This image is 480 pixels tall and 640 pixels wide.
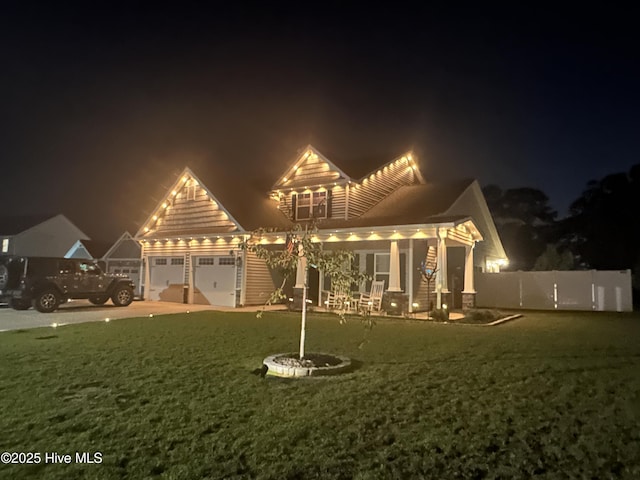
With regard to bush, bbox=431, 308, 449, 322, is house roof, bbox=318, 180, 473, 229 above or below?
above

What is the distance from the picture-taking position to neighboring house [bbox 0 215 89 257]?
44.6 meters

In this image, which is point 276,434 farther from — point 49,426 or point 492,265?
point 492,265

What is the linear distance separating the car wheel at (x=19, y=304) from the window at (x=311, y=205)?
10.8m

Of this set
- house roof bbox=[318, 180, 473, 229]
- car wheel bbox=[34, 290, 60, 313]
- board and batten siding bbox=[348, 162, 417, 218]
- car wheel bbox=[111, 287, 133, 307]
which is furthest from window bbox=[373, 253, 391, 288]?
car wheel bbox=[34, 290, 60, 313]

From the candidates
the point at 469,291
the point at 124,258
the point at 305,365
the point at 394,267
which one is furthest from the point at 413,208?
the point at 124,258

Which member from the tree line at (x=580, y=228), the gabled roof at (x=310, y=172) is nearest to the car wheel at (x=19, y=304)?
the gabled roof at (x=310, y=172)

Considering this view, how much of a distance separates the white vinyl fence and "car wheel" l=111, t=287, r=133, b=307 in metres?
15.6

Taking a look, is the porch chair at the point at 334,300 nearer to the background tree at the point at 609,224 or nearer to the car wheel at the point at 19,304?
the car wheel at the point at 19,304

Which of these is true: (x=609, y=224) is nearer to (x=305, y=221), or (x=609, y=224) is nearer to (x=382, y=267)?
(x=382, y=267)

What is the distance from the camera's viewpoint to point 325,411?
16.7 ft

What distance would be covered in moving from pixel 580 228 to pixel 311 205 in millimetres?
23135

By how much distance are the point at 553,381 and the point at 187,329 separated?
328 inches

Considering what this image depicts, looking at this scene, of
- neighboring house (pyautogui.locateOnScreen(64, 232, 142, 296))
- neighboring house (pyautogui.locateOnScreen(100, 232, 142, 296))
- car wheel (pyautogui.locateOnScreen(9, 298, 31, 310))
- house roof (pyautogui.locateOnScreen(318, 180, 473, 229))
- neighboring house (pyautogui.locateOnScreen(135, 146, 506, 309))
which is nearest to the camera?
car wheel (pyautogui.locateOnScreen(9, 298, 31, 310))

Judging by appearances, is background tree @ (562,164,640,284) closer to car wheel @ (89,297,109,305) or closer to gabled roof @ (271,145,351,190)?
gabled roof @ (271,145,351,190)
